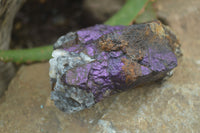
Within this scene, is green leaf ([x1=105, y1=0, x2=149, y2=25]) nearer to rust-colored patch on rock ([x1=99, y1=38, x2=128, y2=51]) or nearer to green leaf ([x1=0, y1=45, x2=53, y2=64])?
green leaf ([x1=0, y1=45, x2=53, y2=64])

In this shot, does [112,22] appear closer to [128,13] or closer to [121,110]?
[128,13]

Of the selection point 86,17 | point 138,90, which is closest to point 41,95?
point 138,90

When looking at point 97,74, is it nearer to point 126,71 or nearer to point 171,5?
point 126,71

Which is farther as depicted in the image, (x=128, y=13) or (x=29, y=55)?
(x=128, y=13)

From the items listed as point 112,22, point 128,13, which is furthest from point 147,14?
point 112,22

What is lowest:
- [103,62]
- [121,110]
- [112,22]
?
[121,110]

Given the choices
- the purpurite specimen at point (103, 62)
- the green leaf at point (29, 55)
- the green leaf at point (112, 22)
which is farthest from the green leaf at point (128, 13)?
the purpurite specimen at point (103, 62)
